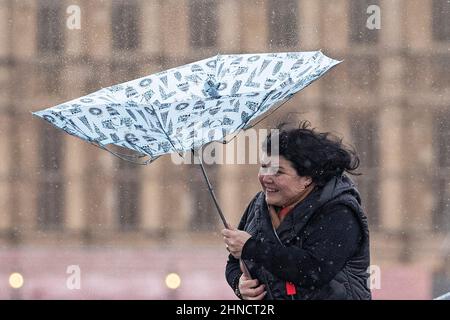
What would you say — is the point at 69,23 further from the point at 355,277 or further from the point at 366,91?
the point at 355,277

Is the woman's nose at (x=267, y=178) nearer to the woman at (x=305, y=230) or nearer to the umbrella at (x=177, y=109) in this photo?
the woman at (x=305, y=230)

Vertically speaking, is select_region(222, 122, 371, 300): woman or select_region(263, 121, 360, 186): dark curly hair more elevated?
select_region(263, 121, 360, 186): dark curly hair

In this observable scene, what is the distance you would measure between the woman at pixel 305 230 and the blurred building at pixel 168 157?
10028mm

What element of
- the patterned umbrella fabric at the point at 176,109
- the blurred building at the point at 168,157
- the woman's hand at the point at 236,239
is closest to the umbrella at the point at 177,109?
the patterned umbrella fabric at the point at 176,109

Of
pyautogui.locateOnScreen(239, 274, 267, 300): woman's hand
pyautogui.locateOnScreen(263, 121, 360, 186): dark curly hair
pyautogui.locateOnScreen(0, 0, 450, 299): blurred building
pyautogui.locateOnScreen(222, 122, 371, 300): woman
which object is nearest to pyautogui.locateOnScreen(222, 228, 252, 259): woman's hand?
pyautogui.locateOnScreen(222, 122, 371, 300): woman

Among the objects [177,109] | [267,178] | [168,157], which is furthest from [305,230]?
[168,157]

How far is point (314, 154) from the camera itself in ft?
13.7

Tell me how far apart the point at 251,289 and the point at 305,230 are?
0.27 metres

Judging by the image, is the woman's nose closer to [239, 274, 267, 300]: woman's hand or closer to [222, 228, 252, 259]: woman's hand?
[222, 228, 252, 259]: woman's hand

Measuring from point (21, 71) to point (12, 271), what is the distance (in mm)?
2694

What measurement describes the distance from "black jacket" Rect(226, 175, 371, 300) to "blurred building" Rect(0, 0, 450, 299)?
10072 mm

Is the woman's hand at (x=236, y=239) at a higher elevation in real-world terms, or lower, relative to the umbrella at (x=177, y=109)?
lower

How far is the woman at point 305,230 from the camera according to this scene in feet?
13.2

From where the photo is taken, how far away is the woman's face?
4164mm
